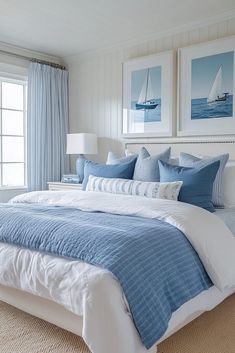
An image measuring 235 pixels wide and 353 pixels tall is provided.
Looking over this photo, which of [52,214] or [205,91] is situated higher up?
[205,91]

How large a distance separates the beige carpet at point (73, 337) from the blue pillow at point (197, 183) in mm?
807

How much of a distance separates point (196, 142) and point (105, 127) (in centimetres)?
128

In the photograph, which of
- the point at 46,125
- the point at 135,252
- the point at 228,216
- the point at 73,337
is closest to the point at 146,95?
the point at 46,125

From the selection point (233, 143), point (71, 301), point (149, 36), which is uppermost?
point (149, 36)

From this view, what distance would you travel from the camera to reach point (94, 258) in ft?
5.60

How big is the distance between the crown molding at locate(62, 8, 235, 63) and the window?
82 cm

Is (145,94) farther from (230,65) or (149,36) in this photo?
(230,65)

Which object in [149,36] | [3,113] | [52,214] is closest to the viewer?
[52,214]

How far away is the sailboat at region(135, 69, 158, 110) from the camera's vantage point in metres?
3.92

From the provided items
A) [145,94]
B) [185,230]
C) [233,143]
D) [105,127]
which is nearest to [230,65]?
[233,143]

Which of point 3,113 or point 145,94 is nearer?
point 145,94

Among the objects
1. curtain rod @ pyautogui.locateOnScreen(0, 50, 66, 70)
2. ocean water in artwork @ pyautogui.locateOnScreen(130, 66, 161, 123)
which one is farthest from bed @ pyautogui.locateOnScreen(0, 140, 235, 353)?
curtain rod @ pyautogui.locateOnScreen(0, 50, 66, 70)

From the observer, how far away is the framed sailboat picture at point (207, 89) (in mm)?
3379

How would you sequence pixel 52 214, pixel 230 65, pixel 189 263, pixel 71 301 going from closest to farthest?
pixel 71 301 → pixel 189 263 → pixel 52 214 → pixel 230 65
